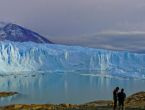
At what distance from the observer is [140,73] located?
249ft

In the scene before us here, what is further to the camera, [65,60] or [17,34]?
[17,34]

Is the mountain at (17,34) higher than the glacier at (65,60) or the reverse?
higher

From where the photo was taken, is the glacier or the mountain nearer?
the glacier

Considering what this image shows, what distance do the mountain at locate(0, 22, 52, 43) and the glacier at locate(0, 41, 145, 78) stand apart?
89.1 metres

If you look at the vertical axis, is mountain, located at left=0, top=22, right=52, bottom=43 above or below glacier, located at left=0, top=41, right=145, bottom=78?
above

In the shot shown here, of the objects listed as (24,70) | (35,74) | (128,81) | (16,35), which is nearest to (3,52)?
(24,70)

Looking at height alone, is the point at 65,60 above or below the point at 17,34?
below

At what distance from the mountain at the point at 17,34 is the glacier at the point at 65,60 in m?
89.1

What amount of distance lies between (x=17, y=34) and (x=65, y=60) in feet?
357

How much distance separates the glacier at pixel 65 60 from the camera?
75125 mm

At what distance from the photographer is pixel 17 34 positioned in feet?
611

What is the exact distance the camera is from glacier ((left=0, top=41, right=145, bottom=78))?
75.1 meters

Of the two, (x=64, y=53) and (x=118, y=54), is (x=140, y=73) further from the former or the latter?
(x=64, y=53)

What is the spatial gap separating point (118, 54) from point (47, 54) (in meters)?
14.5
